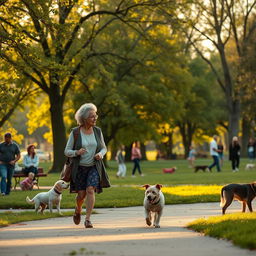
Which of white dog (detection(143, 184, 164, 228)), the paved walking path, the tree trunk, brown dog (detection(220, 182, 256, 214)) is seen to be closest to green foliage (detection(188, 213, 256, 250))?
the paved walking path

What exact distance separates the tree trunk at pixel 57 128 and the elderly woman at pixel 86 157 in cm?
2802

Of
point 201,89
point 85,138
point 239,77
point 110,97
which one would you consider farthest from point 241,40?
point 85,138

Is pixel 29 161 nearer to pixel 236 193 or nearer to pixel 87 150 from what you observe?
pixel 236 193

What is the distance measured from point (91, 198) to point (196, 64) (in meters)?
67.1

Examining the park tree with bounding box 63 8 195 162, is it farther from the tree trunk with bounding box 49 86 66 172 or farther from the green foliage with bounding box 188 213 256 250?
the green foliage with bounding box 188 213 256 250

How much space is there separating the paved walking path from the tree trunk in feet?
85.8

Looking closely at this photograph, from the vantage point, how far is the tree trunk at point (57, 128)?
4002 centimetres

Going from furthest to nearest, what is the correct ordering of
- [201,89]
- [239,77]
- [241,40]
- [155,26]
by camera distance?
[201,89]
[241,40]
[239,77]
[155,26]

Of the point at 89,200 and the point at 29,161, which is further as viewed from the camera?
the point at 29,161

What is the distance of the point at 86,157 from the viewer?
39.3ft

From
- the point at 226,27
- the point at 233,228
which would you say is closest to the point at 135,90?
the point at 226,27

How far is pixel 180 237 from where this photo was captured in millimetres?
10102

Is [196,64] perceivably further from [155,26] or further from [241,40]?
[155,26]

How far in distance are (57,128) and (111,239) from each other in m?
30.8
